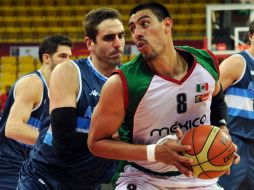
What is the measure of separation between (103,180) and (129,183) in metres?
0.75

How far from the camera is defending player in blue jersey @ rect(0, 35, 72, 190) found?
184 inches

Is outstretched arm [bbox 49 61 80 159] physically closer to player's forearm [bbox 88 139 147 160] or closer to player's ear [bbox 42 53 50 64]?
player's forearm [bbox 88 139 147 160]

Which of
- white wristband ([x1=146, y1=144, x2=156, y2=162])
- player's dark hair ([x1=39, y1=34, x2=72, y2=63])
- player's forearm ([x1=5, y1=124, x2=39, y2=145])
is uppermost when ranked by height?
player's dark hair ([x1=39, y1=34, x2=72, y2=63])

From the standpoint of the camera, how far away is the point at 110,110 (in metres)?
3.10

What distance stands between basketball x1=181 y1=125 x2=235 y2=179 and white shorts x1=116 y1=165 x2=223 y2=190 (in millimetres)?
249

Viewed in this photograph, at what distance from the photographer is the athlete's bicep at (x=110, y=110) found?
310cm

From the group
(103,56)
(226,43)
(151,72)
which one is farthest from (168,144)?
(226,43)

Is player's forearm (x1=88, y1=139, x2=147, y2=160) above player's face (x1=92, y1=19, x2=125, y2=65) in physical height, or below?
below

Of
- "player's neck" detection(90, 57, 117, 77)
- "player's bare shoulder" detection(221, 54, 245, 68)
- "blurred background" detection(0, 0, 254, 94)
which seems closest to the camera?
"player's neck" detection(90, 57, 117, 77)

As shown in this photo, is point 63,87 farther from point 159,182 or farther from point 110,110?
point 159,182

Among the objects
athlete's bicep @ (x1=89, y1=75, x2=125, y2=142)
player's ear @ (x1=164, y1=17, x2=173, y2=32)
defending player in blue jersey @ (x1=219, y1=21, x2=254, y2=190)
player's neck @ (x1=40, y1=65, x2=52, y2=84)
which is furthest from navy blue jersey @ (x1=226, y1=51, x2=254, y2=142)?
athlete's bicep @ (x1=89, y1=75, x2=125, y2=142)

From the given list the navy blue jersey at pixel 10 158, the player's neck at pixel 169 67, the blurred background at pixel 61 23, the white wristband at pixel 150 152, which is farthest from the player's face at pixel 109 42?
the blurred background at pixel 61 23

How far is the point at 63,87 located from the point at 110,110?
27.8 inches

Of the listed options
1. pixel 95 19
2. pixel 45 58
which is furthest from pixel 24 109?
pixel 95 19
